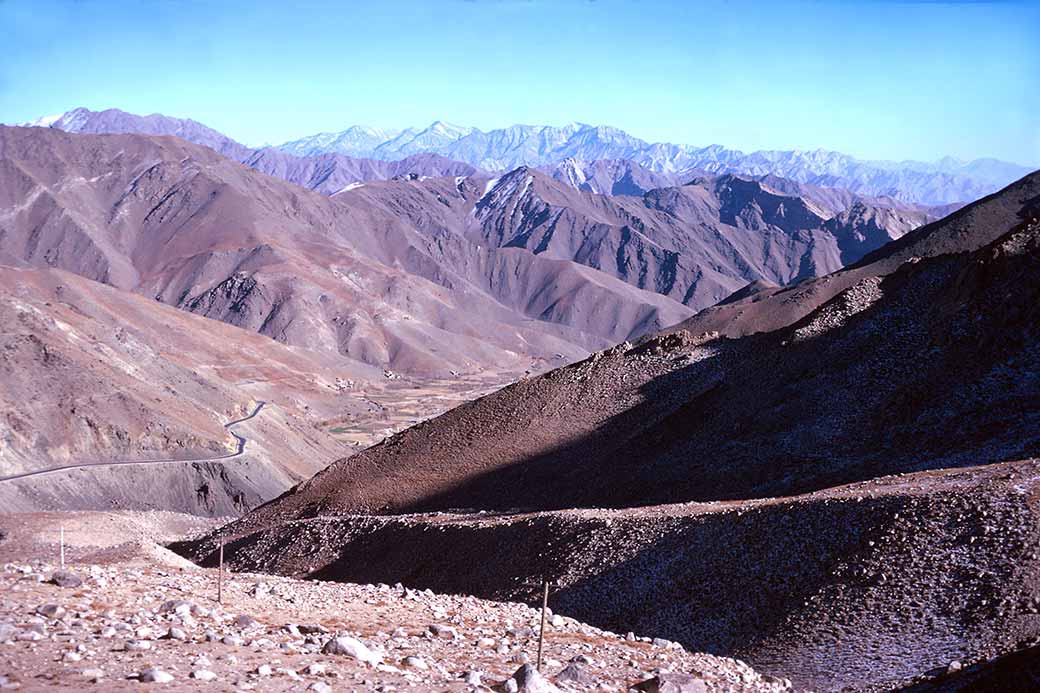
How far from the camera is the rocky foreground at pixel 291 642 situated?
436 inches

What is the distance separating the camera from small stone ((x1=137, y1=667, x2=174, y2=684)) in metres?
10.5

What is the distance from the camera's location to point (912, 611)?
60.3 feet

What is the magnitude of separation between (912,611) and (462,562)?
14011 mm

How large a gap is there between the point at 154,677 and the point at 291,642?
2.68 meters

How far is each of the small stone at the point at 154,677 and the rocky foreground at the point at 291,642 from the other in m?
0.02

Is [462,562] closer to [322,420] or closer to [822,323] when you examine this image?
[822,323]

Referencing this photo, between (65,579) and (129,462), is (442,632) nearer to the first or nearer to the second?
(65,579)

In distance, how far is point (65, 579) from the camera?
15047mm

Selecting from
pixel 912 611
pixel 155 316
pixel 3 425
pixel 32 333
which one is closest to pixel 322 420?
pixel 155 316

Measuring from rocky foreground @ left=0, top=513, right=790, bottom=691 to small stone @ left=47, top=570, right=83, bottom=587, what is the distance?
0.02 meters

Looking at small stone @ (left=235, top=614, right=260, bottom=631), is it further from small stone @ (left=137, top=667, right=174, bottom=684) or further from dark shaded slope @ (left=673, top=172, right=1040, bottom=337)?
dark shaded slope @ (left=673, top=172, right=1040, bottom=337)

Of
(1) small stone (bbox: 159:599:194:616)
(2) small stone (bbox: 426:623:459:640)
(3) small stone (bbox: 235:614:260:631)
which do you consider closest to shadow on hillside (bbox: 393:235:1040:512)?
(2) small stone (bbox: 426:623:459:640)

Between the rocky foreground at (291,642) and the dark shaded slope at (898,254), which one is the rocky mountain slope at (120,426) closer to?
the dark shaded slope at (898,254)

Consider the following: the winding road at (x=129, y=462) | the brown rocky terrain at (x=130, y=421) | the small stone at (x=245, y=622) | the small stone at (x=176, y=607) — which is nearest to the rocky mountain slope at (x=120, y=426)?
the brown rocky terrain at (x=130, y=421)
